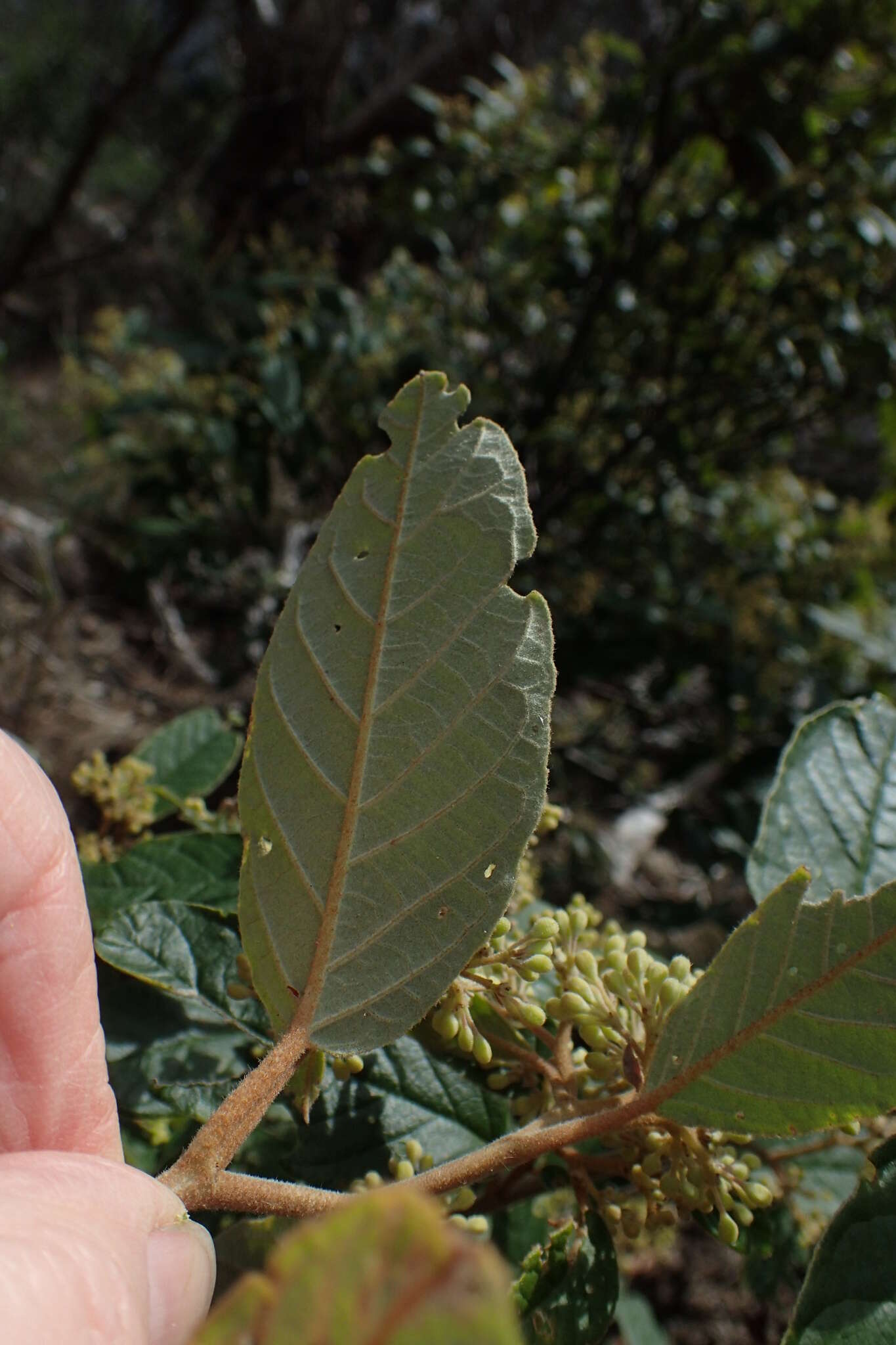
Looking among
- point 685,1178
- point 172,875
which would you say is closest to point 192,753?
point 172,875

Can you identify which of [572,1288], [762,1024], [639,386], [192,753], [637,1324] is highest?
[762,1024]

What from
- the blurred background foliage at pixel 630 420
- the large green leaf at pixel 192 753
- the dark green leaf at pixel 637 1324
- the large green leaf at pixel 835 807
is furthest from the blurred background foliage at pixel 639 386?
the large green leaf at pixel 192 753

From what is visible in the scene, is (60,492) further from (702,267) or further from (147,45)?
(702,267)

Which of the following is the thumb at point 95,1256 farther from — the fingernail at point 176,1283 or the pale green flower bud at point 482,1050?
the pale green flower bud at point 482,1050

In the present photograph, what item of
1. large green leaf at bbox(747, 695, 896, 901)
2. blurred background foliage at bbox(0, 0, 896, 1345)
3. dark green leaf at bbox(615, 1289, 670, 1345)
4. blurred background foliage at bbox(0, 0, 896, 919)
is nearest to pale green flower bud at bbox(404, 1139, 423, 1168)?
large green leaf at bbox(747, 695, 896, 901)

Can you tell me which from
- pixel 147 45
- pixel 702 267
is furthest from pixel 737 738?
pixel 147 45

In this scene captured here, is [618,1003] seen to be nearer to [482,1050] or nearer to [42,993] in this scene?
[482,1050]
